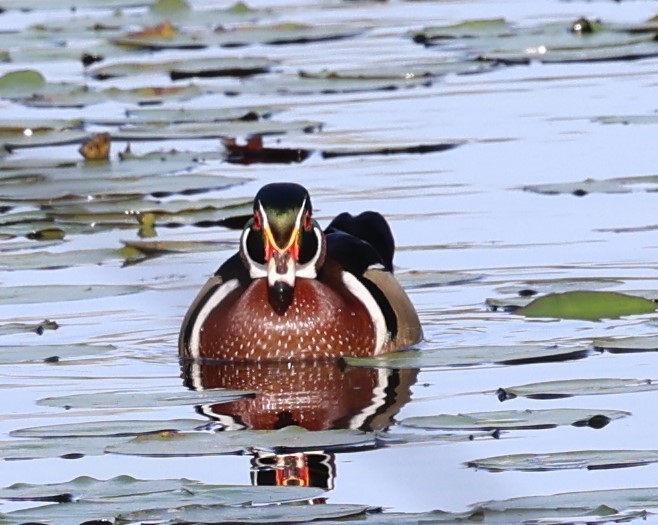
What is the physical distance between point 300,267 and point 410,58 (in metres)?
8.57

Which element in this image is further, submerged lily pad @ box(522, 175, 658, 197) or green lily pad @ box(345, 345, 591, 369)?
submerged lily pad @ box(522, 175, 658, 197)

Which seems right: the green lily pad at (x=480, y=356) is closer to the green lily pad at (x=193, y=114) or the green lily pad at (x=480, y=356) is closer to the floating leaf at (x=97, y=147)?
the floating leaf at (x=97, y=147)

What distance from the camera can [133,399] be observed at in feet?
25.9

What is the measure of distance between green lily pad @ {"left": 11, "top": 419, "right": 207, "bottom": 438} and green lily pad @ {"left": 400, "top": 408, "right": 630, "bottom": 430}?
0.75m

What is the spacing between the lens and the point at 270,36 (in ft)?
60.6

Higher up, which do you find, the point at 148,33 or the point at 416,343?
the point at 148,33

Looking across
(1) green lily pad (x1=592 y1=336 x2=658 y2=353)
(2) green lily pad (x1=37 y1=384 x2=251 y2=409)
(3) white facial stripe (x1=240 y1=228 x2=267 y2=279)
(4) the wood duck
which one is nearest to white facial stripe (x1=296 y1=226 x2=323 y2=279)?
(4) the wood duck

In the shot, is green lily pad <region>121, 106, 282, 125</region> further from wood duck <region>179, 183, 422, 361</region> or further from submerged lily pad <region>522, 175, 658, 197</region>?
wood duck <region>179, 183, 422, 361</region>

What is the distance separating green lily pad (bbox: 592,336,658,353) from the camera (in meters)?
8.41

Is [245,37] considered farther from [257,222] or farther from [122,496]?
[122,496]

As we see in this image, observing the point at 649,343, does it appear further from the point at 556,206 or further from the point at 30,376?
the point at 556,206

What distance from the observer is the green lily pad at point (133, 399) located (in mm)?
7824

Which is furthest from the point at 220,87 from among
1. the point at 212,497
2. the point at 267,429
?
the point at 212,497

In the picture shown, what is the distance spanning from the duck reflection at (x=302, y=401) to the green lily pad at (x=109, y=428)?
23 centimetres
